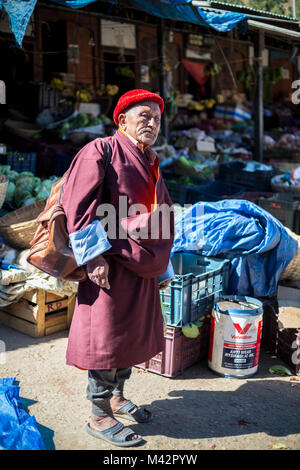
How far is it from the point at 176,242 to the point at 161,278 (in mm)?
1287

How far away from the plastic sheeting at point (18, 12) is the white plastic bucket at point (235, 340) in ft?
10.3

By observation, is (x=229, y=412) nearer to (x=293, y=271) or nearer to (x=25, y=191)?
(x=293, y=271)

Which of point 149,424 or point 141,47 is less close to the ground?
point 141,47

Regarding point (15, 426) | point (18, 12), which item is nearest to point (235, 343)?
point (15, 426)

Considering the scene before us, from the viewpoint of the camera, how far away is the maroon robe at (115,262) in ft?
8.37

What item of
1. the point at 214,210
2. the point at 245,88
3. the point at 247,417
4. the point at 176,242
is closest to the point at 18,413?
the point at 247,417

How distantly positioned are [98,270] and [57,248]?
27 centimetres

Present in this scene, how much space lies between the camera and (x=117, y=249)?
2.63m

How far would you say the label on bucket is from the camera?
366 cm

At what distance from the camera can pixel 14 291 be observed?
431 cm

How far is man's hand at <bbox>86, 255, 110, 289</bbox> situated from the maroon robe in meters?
0.09

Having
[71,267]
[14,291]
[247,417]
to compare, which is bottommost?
[247,417]

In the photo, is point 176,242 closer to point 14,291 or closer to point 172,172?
point 14,291

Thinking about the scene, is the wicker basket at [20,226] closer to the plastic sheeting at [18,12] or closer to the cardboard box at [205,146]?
the plastic sheeting at [18,12]
